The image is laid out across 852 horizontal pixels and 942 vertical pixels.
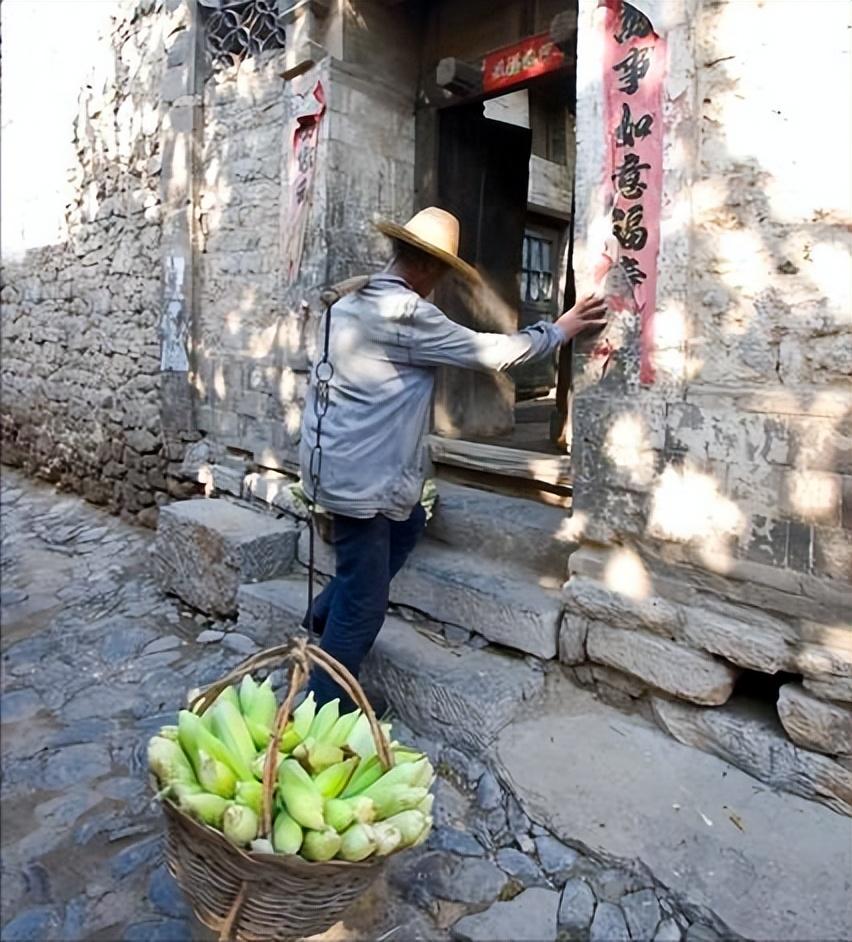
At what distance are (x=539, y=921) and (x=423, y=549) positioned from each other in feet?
5.92

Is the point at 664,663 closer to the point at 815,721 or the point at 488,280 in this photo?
the point at 815,721

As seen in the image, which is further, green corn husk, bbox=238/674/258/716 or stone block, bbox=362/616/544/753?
stone block, bbox=362/616/544/753

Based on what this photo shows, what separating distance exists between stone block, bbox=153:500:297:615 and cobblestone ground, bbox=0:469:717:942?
23 cm

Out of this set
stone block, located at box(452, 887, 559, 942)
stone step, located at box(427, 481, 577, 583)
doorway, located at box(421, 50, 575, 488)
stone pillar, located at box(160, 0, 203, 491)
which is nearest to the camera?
stone block, located at box(452, 887, 559, 942)

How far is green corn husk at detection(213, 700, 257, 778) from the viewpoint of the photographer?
180 cm

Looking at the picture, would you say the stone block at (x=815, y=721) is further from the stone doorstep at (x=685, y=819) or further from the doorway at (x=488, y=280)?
the doorway at (x=488, y=280)

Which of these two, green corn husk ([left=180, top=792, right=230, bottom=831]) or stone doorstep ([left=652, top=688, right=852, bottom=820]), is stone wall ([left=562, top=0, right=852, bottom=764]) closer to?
stone doorstep ([left=652, top=688, right=852, bottom=820])

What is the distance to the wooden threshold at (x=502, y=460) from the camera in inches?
143

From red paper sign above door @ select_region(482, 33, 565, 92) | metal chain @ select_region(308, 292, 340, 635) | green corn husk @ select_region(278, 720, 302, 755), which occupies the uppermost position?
red paper sign above door @ select_region(482, 33, 565, 92)

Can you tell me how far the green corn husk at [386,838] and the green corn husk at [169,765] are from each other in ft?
1.32

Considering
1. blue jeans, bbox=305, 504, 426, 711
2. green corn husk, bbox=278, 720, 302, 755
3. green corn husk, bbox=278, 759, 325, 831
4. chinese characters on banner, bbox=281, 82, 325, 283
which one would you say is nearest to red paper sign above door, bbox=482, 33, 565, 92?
chinese characters on banner, bbox=281, 82, 325, 283

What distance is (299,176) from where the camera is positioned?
4.22 m

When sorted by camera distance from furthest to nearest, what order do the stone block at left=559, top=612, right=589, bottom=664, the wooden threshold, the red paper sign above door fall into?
the red paper sign above door < the wooden threshold < the stone block at left=559, top=612, right=589, bottom=664

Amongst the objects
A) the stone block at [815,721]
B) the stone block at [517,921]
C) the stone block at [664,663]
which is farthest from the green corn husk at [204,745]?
the stone block at [815,721]
